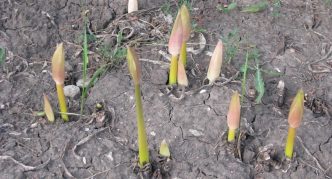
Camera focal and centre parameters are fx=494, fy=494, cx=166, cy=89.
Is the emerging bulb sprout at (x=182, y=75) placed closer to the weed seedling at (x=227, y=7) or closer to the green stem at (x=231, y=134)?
the green stem at (x=231, y=134)

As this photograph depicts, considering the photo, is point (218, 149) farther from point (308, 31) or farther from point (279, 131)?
point (308, 31)

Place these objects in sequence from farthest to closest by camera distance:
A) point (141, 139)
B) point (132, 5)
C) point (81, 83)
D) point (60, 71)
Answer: point (132, 5), point (81, 83), point (60, 71), point (141, 139)

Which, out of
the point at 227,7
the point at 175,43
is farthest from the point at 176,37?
the point at 227,7

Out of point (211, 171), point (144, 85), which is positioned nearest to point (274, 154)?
point (211, 171)

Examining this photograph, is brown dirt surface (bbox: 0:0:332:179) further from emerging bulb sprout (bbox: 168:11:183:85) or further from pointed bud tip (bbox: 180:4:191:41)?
pointed bud tip (bbox: 180:4:191:41)

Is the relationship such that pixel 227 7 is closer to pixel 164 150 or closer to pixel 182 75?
pixel 182 75

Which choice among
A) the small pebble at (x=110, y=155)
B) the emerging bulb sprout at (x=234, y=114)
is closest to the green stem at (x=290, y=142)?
the emerging bulb sprout at (x=234, y=114)

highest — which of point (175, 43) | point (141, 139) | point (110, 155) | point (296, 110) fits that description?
point (175, 43)
